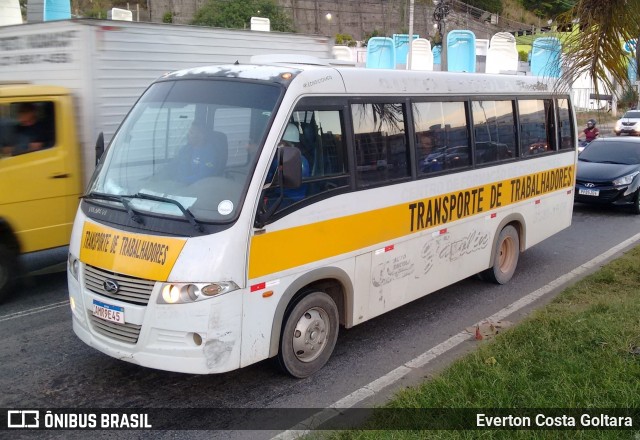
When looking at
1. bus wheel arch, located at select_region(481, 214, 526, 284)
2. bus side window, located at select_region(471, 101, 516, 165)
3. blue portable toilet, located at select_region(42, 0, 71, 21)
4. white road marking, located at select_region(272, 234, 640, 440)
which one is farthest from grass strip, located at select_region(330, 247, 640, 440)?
blue portable toilet, located at select_region(42, 0, 71, 21)

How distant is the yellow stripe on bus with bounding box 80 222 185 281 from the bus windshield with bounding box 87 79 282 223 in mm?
235

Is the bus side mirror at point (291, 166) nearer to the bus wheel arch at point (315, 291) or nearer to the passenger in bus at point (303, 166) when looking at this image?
the passenger in bus at point (303, 166)

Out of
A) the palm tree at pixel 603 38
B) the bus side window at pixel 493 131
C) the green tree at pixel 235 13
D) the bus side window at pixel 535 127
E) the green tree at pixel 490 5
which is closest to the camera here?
the palm tree at pixel 603 38

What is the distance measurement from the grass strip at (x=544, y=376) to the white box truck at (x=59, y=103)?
4.71 m

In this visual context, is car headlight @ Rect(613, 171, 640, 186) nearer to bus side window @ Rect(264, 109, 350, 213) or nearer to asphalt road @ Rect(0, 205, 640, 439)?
asphalt road @ Rect(0, 205, 640, 439)

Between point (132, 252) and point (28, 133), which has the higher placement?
point (28, 133)

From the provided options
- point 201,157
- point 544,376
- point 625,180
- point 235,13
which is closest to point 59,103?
point 201,157

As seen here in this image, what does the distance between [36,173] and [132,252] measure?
3.21 metres

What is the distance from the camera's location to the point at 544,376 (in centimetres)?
494

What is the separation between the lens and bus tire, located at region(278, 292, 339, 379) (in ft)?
17.2

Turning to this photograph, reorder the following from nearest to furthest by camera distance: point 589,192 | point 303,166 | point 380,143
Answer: point 303,166 → point 380,143 → point 589,192

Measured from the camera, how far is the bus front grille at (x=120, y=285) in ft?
15.2

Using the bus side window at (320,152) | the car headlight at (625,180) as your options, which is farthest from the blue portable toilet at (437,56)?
the bus side window at (320,152)

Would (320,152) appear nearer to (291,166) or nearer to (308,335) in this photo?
(291,166)
